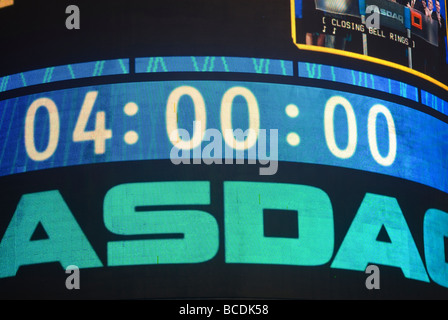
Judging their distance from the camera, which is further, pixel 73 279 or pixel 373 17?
pixel 373 17

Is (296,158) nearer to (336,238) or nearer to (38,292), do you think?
(336,238)

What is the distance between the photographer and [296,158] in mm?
24734

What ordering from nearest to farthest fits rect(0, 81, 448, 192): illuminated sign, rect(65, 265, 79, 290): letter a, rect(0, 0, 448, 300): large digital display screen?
rect(65, 265, 79, 290): letter a
rect(0, 0, 448, 300): large digital display screen
rect(0, 81, 448, 192): illuminated sign

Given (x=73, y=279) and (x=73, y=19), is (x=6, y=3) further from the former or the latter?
(x=73, y=279)

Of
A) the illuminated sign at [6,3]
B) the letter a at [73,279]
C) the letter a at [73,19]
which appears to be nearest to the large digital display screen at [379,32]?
the letter a at [73,19]

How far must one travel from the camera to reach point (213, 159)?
79.5ft

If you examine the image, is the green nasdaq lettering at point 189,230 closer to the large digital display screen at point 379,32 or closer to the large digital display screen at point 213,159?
the large digital display screen at point 213,159

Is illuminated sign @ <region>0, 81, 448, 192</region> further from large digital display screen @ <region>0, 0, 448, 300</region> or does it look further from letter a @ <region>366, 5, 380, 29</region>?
letter a @ <region>366, 5, 380, 29</region>

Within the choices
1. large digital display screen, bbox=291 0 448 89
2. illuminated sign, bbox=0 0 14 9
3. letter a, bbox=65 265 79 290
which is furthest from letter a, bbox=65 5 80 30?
letter a, bbox=65 265 79 290

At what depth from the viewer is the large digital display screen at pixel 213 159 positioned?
77.9 feet

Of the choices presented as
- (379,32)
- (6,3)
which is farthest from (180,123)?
(379,32)

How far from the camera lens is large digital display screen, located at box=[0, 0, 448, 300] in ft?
77.9

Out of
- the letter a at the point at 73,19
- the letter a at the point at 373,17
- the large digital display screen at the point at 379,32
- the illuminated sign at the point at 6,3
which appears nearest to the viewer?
the letter a at the point at 73,19

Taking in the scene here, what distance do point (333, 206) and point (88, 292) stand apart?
581 centimetres
